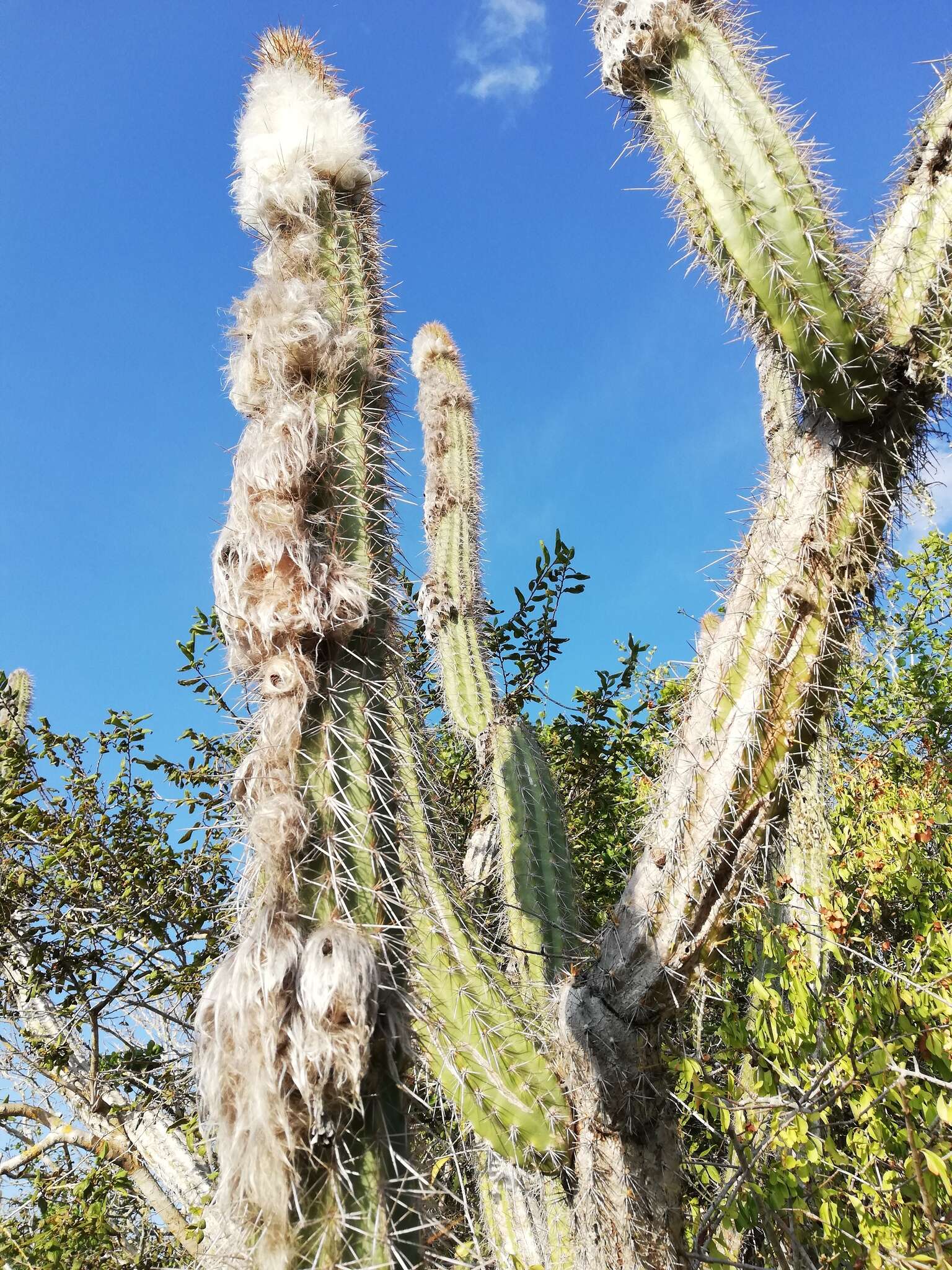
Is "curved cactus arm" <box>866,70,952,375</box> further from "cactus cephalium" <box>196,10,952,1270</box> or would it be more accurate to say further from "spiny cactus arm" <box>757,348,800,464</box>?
"spiny cactus arm" <box>757,348,800,464</box>

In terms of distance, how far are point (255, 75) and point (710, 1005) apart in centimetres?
412

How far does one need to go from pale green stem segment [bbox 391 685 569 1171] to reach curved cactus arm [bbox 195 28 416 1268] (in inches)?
13.1

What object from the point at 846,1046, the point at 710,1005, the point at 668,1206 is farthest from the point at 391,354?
the point at 710,1005

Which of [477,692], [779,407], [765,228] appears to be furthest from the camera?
[477,692]

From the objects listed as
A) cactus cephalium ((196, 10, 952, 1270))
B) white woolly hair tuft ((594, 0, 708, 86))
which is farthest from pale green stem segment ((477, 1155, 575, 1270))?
white woolly hair tuft ((594, 0, 708, 86))

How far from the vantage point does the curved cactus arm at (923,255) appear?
214cm

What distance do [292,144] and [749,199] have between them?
115 cm

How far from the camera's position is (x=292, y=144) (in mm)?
2205

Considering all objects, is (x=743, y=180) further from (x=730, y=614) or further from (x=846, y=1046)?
(x=846, y=1046)

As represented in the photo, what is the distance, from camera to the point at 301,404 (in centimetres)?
190

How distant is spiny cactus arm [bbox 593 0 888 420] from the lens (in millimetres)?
2154

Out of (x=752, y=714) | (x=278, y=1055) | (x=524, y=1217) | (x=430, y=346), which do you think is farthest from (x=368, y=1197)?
(x=430, y=346)

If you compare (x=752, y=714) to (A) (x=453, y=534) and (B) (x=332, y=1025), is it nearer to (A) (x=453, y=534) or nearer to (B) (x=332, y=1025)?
(B) (x=332, y=1025)

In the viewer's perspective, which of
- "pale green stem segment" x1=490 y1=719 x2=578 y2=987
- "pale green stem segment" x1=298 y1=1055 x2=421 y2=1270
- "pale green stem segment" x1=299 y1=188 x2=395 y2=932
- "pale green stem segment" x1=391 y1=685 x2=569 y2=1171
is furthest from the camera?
"pale green stem segment" x1=490 y1=719 x2=578 y2=987
